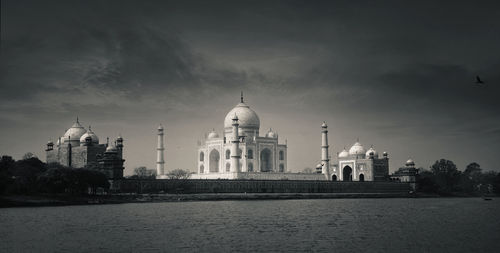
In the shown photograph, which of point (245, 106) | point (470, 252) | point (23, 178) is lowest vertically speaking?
point (470, 252)

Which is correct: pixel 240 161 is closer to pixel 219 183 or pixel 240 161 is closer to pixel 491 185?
pixel 219 183

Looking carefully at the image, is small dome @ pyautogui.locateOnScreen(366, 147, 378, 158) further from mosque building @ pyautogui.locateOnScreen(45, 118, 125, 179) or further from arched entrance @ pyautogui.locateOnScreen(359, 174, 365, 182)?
mosque building @ pyautogui.locateOnScreen(45, 118, 125, 179)

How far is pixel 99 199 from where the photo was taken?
205ft

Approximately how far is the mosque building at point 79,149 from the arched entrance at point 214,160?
16304mm

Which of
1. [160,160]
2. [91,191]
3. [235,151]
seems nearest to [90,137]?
[160,160]

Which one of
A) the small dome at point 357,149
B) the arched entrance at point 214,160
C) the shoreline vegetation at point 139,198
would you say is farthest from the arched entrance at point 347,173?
the arched entrance at point 214,160

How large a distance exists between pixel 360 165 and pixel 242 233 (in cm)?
7076

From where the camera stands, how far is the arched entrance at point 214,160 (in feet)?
314

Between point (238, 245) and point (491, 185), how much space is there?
97.0 metres

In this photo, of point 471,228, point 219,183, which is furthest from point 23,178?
point 471,228

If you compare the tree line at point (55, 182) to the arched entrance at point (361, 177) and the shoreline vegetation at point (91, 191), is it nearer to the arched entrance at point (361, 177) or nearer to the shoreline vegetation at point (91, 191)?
the shoreline vegetation at point (91, 191)

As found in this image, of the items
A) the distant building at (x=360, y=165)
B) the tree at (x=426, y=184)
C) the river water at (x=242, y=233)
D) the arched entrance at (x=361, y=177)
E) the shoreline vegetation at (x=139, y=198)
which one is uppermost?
the distant building at (x=360, y=165)

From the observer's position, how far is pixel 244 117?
95.4 meters

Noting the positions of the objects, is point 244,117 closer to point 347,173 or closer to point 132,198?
point 347,173
